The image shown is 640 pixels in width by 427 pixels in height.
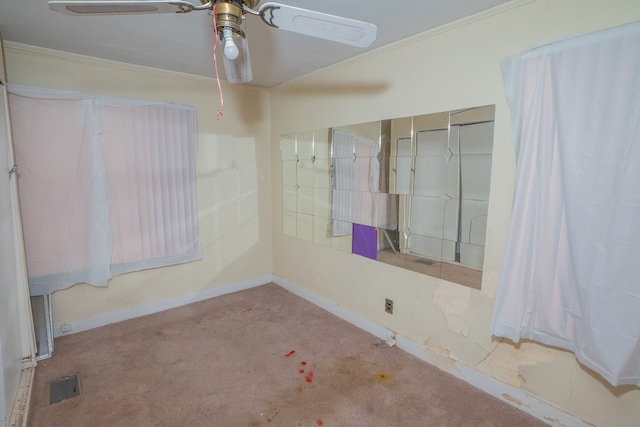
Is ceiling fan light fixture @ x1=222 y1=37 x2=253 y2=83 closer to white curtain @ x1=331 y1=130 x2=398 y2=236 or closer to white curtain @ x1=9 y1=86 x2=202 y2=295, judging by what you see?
white curtain @ x1=331 y1=130 x2=398 y2=236

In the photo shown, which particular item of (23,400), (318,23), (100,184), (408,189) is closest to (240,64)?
(318,23)

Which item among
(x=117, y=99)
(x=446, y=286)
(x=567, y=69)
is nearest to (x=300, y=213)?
(x=446, y=286)

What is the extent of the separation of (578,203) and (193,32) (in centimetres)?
236

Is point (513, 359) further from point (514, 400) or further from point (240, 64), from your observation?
point (240, 64)

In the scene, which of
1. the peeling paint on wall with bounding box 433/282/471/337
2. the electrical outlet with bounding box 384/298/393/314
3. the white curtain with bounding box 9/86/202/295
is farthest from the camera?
the electrical outlet with bounding box 384/298/393/314

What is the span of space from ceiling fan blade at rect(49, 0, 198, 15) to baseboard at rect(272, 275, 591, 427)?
2366 mm

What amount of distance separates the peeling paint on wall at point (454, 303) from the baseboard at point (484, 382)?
0.25m

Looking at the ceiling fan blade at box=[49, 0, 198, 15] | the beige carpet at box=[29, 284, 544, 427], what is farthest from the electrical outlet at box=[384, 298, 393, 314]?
the ceiling fan blade at box=[49, 0, 198, 15]

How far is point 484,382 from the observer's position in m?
1.93

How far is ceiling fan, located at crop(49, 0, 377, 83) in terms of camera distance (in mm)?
1033

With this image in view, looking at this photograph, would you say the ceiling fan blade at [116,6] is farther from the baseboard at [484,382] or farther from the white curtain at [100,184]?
the baseboard at [484,382]

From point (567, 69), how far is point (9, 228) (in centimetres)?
323

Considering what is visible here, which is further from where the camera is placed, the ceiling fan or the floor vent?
the floor vent

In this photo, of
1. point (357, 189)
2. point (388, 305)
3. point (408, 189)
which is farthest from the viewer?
point (357, 189)
